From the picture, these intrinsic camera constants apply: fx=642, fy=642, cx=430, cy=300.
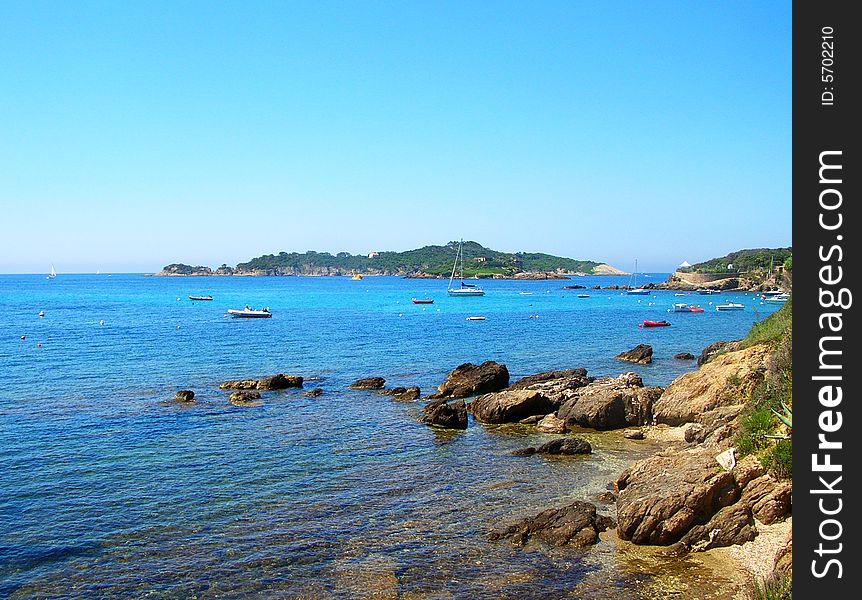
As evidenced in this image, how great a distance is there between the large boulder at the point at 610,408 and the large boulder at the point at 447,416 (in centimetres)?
477

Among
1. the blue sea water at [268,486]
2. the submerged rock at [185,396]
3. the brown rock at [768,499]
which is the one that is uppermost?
the brown rock at [768,499]

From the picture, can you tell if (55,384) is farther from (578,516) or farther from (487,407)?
(578,516)

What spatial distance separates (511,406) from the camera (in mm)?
32031

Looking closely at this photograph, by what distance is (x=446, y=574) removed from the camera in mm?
15453

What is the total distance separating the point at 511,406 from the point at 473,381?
8.21 m

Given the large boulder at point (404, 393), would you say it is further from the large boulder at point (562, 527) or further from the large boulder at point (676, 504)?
the large boulder at point (676, 504)

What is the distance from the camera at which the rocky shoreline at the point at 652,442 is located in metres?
16.0

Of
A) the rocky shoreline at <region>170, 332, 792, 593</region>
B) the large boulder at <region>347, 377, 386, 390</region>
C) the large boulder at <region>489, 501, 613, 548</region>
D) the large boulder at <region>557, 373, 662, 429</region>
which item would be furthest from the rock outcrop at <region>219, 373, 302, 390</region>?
the large boulder at <region>489, 501, 613, 548</region>

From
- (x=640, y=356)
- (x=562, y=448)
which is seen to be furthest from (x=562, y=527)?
(x=640, y=356)

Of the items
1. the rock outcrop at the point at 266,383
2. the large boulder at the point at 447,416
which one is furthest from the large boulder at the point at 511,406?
the rock outcrop at the point at 266,383

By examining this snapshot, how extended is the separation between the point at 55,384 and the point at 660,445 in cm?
3634

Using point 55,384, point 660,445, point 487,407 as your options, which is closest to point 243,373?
point 55,384

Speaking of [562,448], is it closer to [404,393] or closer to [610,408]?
[610,408]

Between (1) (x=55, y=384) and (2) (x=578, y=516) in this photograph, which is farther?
(1) (x=55, y=384)
